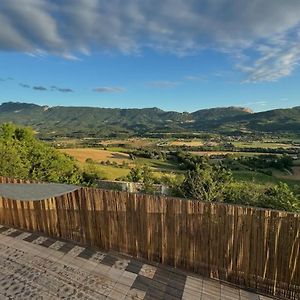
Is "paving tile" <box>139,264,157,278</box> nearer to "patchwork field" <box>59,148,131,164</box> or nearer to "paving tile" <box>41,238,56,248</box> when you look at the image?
"paving tile" <box>41,238,56,248</box>

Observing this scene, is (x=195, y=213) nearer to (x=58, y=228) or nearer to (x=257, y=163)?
(x=58, y=228)

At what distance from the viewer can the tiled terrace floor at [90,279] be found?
4.14 m

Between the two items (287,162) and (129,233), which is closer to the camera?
(129,233)

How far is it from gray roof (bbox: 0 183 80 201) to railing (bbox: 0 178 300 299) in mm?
196

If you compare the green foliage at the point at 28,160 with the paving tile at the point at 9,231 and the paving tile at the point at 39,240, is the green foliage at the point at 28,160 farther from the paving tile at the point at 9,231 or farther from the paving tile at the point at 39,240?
the paving tile at the point at 39,240

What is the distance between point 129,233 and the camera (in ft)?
16.9

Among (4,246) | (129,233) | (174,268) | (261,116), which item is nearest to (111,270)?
(129,233)

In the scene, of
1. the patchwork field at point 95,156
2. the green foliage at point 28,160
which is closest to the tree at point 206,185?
the green foliage at point 28,160

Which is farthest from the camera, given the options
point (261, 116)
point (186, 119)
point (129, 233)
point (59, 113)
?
point (59, 113)

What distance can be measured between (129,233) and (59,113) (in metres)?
204

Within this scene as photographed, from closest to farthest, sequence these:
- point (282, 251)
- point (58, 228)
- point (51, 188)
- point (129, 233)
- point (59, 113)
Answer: point (282, 251)
point (129, 233)
point (51, 188)
point (58, 228)
point (59, 113)

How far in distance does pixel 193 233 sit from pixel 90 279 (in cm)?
171

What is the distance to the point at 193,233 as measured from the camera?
14.9 ft

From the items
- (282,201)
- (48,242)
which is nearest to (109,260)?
(48,242)
